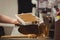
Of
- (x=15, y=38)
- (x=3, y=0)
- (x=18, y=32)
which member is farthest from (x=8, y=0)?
(x=15, y=38)

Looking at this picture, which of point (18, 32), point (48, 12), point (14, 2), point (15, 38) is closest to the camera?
point (15, 38)

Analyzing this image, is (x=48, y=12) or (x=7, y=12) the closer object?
(x=48, y=12)

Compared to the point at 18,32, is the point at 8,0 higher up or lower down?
higher up

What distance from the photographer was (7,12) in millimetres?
1813

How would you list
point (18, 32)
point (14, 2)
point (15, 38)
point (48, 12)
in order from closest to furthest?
point (15, 38) → point (18, 32) → point (48, 12) → point (14, 2)

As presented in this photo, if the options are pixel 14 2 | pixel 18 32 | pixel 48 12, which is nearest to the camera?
pixel 18 32

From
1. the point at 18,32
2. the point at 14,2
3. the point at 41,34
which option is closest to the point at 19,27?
the point at 18,32

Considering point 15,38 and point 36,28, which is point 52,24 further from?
point 15,38

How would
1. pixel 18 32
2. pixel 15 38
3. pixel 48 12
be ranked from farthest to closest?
1. pixel 48 12
2. pixel 18 32
3. pixel 15 38

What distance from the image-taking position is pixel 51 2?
100 cm

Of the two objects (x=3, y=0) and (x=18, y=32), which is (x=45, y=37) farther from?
(x=3, y=0)

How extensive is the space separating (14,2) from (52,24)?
0.97 metres

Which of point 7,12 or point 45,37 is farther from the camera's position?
point 7,12

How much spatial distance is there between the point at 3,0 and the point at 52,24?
1.02m
